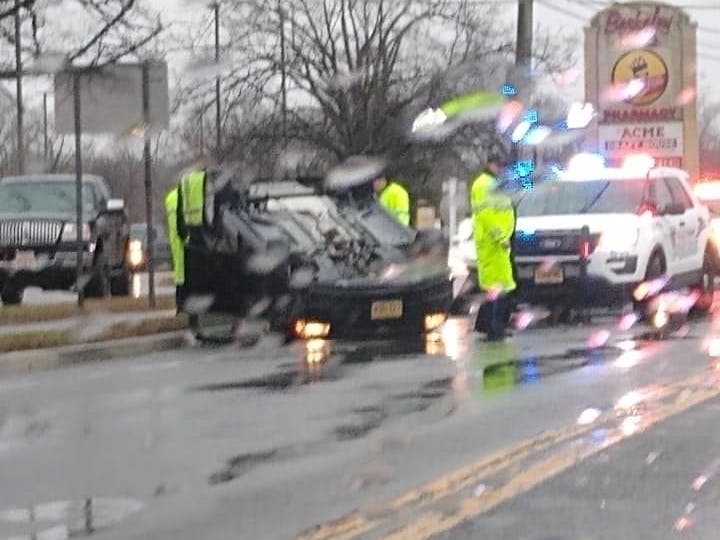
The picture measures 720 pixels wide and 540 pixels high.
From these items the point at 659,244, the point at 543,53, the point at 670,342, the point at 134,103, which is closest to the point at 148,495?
the point at 670,342

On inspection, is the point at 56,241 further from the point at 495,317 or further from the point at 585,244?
the point at 495,317

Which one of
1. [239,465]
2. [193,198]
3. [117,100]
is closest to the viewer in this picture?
[239,465]

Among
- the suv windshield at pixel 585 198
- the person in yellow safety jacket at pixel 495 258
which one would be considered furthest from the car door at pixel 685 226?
the person in yellow safety jacket at pixel 495 258

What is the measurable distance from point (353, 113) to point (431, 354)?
2223cm

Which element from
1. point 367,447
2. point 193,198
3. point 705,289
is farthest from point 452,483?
point 705,289

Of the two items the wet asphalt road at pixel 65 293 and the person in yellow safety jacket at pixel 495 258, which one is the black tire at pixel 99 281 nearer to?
the wet asphalt road at pixel 65 293

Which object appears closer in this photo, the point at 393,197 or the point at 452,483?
the point at 452,483

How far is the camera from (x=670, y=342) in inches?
630

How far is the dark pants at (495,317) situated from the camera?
1662cm

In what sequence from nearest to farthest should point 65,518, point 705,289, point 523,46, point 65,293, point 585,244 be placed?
1. point 65,518
2. point 585,244
3. point 705,289
4. point 65,293
5. point 523,46

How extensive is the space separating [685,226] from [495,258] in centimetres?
429

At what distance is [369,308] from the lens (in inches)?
642

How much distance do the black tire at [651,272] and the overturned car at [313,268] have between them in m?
2.57

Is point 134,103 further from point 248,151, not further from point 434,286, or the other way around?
point 248,151
